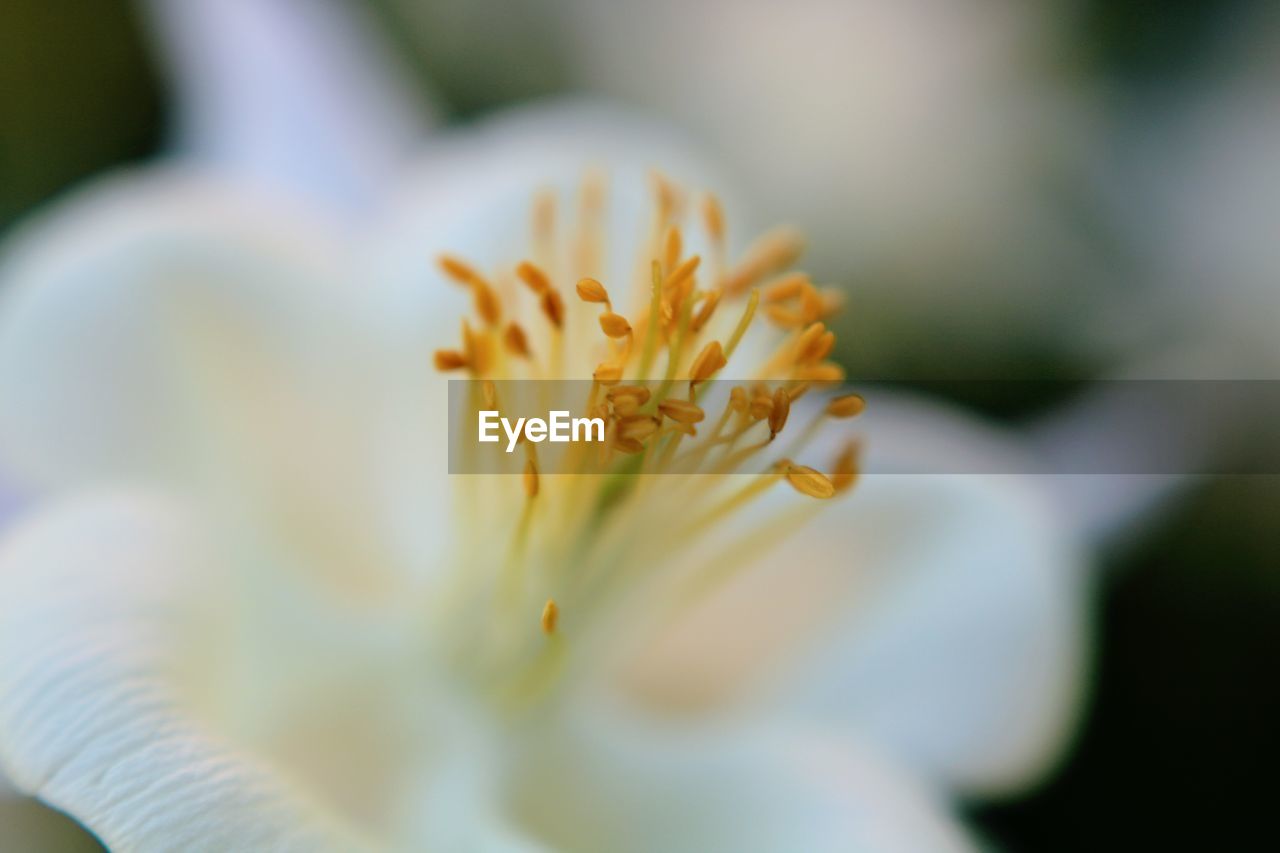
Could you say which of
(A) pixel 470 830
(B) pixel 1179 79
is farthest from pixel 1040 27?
(A) pixel 470 830

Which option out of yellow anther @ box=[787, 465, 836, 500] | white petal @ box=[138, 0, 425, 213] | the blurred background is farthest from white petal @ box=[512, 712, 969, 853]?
white petal @ box=[138, 0, 425, 213]

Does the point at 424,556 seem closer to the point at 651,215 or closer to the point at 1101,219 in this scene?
the point at 651,215

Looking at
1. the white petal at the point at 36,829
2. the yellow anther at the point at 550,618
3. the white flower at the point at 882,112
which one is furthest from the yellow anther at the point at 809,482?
the white flower at the point at 882,112

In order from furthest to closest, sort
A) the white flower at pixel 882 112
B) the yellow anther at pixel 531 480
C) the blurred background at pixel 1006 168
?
1. the white flower at pixel 882 112
2. the blurred background at pixel 1006 168
3. the yellow anther at pixel 531 480

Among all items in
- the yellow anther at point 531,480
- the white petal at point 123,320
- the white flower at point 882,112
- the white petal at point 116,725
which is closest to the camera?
the white petal at point 116,725

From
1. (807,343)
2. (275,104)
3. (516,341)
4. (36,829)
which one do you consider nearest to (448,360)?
(516,341)

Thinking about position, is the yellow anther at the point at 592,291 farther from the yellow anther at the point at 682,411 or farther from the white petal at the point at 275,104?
the white petal at the point at 275,104

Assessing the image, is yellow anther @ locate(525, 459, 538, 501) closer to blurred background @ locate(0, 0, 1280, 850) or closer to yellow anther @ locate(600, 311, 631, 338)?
yellow anther @ locate(600, 311, 631, 338)
